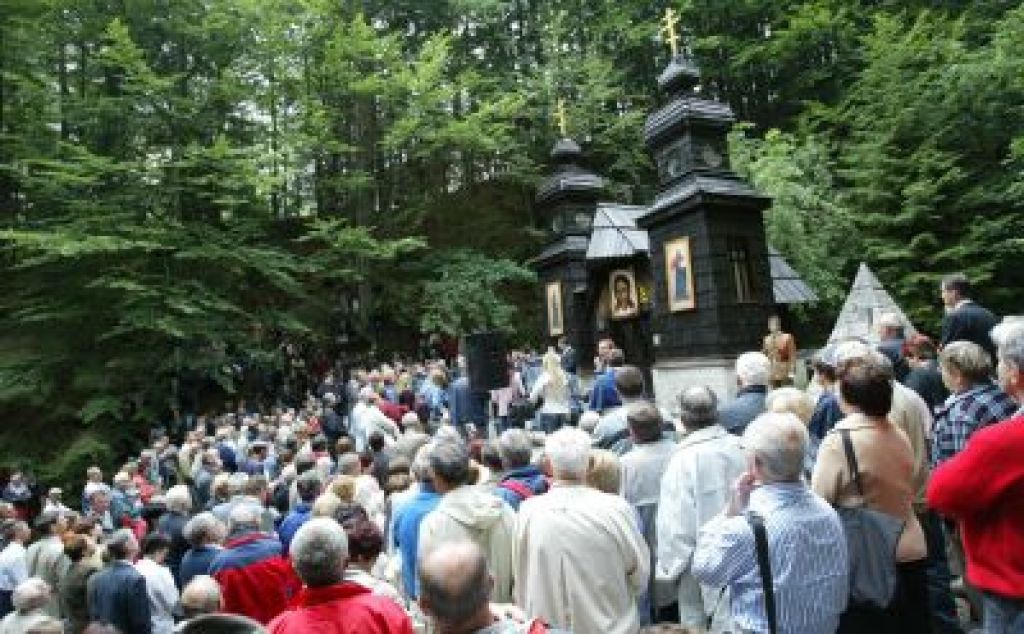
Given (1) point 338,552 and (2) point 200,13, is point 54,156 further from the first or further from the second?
(1) point 338,552

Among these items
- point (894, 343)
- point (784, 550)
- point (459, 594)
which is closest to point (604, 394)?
point (894, 343)

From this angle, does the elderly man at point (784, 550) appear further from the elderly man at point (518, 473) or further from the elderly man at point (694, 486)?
the elderly man at point (518, 473)

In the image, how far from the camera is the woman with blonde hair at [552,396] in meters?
11.0

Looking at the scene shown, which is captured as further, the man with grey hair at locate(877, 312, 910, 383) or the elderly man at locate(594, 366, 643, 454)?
the man with grey hair at locate(877, 312, 910, 383)

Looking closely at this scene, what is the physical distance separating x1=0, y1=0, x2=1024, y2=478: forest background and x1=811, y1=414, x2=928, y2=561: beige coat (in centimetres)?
1684

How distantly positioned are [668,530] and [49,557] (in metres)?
6.34

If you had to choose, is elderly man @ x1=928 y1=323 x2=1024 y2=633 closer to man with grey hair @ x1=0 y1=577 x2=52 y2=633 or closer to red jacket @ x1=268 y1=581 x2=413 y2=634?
red jacket @ x1=268 y1=581 x2=413 y2=634

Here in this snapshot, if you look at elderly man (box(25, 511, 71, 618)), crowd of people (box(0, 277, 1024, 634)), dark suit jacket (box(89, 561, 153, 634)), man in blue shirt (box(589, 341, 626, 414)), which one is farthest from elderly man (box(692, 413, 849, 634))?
elderly man (box(25, 511, 71, 618))

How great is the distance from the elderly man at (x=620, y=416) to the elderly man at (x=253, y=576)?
7.65 ft

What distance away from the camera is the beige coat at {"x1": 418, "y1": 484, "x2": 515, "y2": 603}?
372 cm

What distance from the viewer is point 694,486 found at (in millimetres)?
3754

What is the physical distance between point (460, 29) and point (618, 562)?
3213cm

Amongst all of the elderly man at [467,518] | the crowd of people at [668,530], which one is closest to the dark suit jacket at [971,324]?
the crowd of people at [668,530]

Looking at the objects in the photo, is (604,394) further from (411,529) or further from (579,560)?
(579,560)
